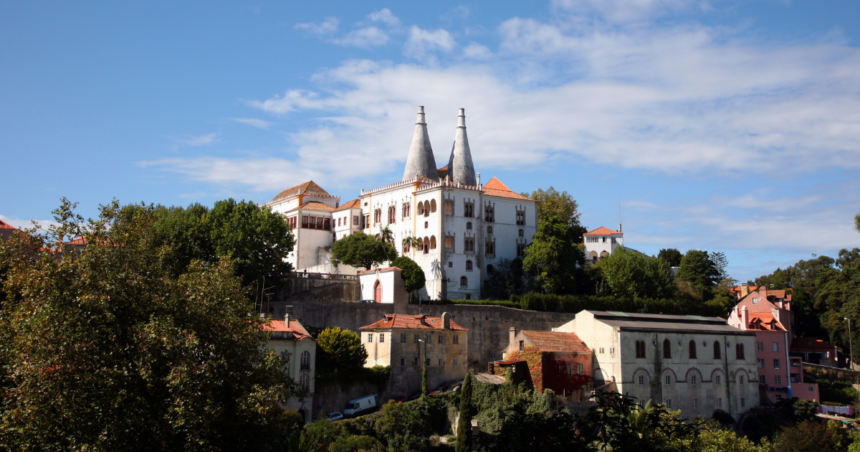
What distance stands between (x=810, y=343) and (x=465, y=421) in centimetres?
4693

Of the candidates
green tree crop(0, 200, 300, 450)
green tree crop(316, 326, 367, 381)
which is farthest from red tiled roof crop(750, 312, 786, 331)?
green tree crop(0, 200, 300, 450)

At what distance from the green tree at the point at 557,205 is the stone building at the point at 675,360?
94.7 ft

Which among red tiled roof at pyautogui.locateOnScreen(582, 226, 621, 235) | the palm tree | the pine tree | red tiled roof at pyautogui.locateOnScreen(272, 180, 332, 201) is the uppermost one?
red tiled roof at pyautogui.locateOnScreen(272, 180, 332, 201)

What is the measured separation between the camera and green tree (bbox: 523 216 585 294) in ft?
220

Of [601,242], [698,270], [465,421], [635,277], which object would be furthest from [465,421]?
[601,242]

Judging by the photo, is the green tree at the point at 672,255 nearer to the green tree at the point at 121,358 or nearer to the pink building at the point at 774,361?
the pink building at the point at 774,361

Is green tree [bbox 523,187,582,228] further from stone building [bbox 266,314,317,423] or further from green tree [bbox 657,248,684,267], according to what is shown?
stone building [bbox 266,314,317,423]

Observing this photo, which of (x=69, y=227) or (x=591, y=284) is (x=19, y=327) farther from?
(x=591, y=284)

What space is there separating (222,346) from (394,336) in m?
27.8

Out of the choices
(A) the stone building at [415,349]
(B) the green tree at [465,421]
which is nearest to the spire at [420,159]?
(A) the stone building at [415,349]

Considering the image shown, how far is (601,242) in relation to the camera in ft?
302

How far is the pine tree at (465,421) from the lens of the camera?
134ft

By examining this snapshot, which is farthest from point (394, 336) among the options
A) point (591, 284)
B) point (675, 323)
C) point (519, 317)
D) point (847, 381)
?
point (847, 381)

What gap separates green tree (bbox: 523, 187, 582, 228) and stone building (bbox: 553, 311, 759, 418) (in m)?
28.9
